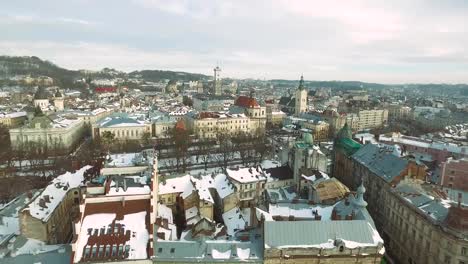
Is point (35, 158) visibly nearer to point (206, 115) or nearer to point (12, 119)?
point (12, 119)

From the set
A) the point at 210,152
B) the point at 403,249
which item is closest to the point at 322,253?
the point at 403,249

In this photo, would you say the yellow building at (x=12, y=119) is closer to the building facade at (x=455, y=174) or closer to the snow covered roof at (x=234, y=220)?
the snow covered roof at (x=234, y=220)

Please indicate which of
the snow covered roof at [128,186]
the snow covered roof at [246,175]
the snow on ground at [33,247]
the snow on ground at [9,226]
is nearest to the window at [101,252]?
the snow covered roof at [128,186]

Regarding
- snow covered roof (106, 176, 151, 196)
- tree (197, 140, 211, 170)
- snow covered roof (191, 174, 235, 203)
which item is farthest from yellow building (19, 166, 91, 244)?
tree (197, 140, 211, 170)

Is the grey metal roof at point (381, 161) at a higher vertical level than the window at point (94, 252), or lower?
higher

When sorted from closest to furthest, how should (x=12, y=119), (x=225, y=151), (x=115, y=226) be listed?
1. (x=115, y=226)
2. (x=225, y=151)
3. (x=12, y=119)

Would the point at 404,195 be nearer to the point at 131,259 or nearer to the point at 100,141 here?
the point at 131,259

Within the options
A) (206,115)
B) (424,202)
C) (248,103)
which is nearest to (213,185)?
(424,202)
